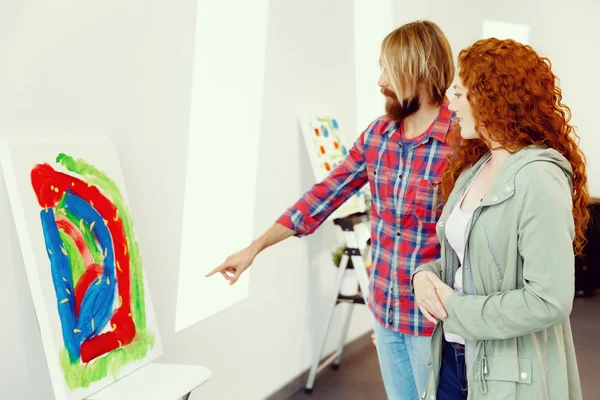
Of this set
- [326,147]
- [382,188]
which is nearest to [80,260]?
[382,188]

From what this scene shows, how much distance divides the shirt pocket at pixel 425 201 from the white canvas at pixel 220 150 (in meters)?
1.07

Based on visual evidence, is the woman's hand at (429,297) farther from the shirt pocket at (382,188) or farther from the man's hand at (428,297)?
the shirt pocket at (382,188)

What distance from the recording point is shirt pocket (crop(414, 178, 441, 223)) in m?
2.19

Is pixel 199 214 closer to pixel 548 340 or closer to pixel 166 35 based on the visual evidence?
pixel 166 35

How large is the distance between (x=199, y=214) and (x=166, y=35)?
86 centimetres

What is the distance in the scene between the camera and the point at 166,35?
8.70 feet

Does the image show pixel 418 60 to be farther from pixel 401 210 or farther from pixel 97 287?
pixel 97 287

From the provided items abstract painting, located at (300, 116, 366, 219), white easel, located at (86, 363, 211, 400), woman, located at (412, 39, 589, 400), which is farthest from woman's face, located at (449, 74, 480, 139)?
abstract painting, located at (300, 116, 366, 219)

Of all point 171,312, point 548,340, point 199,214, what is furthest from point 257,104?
point 548,340

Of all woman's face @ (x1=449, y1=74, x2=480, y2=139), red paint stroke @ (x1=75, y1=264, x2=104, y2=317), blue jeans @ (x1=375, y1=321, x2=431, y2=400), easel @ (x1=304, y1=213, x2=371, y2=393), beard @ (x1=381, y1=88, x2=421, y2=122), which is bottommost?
easel @ (x1=304, y1=213, x2=371, y2=393)

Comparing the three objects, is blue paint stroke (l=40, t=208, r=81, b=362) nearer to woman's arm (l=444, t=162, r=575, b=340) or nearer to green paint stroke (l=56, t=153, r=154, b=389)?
green paint stroke (l=56, t=153, r=154, b=389)

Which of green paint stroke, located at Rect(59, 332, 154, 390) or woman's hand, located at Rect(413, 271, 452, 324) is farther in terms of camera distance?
green paint stroke, located at Rect(59, 332, 154, 390)

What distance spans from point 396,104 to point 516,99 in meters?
0.68

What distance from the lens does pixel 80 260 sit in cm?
200
